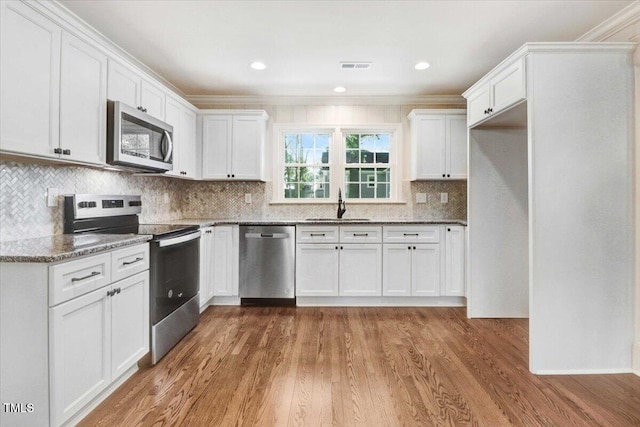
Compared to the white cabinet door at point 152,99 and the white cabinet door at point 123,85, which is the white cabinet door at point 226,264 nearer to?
the white cabinet door at point 152,99

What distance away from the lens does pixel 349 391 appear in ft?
6.65

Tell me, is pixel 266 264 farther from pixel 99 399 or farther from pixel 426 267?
→ pixel 99 399

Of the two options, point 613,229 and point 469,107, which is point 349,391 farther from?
point 469,107

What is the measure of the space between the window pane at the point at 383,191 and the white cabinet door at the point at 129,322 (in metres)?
3.01

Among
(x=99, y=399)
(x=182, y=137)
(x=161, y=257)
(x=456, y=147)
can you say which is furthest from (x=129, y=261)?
(x=456, y=147)

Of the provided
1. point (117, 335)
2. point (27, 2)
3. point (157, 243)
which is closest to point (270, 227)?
point (157, 243)

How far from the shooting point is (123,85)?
254 cm

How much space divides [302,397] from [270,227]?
2.01 metres

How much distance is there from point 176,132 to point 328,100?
1.92 m

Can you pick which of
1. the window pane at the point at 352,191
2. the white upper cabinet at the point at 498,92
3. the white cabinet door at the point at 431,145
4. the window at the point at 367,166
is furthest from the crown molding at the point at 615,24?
the window pane at the point at 352,191

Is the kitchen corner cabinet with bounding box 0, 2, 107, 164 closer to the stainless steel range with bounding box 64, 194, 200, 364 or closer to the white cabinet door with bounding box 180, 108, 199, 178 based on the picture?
the stainless steel range with bounding box 64, 194, 200, 364

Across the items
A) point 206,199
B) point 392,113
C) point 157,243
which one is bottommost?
point 157,243

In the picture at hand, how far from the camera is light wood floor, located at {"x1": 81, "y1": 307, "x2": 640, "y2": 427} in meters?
1.78

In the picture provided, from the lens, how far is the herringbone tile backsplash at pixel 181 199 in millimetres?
2150
